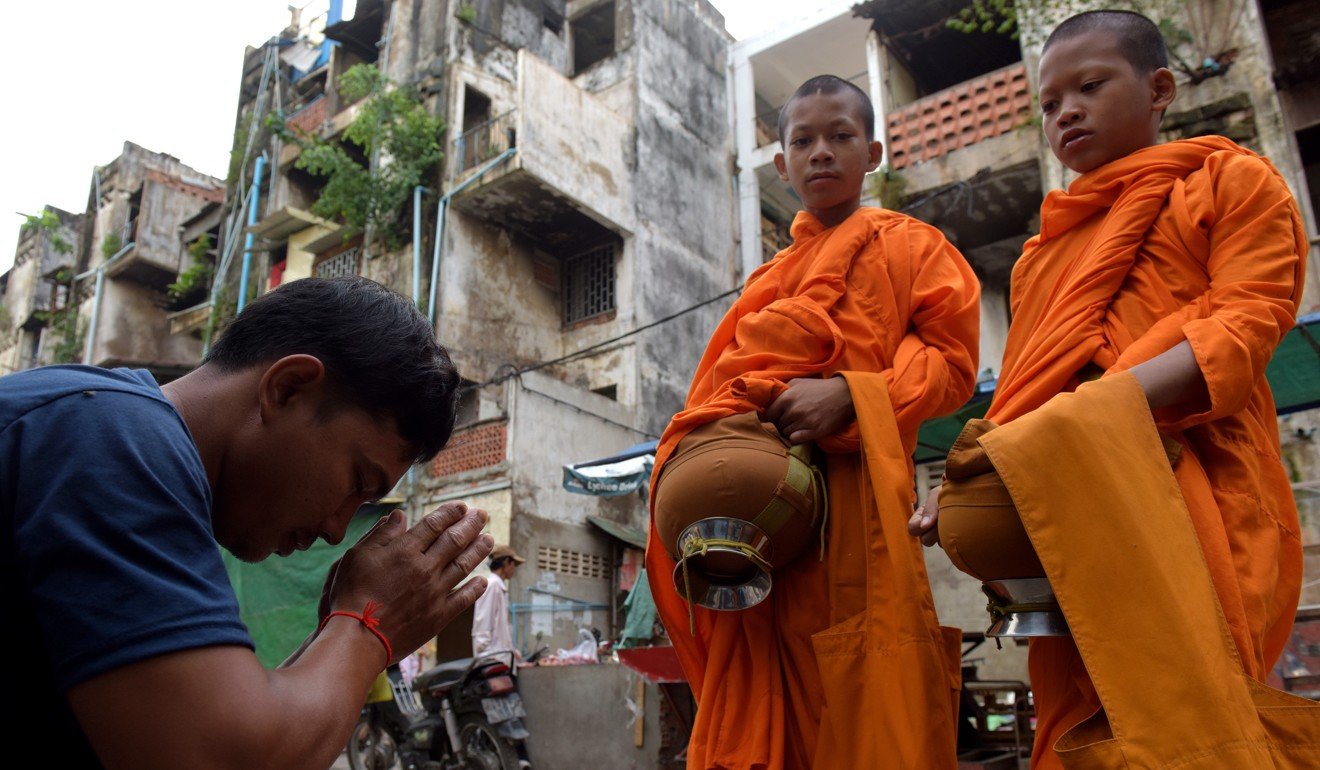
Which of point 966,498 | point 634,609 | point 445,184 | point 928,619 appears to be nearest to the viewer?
point 966,498

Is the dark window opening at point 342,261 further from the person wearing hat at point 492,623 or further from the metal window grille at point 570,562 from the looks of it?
the person wearing hat at point 492,623

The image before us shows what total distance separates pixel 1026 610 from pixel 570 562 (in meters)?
12.0

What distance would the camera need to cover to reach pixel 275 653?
12.0 meters

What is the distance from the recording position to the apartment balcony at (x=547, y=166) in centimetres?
1541

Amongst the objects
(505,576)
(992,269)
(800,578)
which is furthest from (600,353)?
(800,578)

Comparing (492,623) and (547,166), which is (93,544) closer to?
(492,623)

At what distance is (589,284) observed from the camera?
17578 mm

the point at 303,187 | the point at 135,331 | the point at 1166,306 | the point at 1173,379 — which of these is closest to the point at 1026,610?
the point at 1173,379

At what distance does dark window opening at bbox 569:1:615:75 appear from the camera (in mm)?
19688

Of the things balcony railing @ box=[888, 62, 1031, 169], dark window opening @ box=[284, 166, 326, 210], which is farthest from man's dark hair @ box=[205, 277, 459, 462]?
dark window opening @ box=[284, 166, 326, 210]

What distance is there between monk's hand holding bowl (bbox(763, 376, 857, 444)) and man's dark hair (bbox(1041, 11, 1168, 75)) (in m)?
0.94

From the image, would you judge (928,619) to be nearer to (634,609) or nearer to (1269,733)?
(1269,733)

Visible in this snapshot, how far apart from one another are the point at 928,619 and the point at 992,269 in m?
10.8

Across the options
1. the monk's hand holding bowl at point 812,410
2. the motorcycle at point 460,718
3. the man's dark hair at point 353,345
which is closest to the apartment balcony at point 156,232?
the motorcycle at point 460,718
